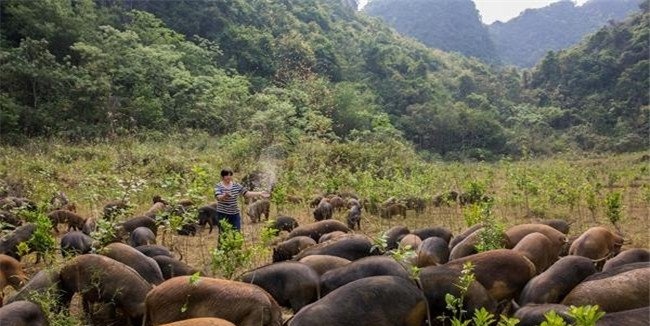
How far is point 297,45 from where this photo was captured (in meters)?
49.8

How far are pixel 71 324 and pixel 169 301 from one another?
1.04 metres

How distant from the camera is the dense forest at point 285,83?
2795 cm

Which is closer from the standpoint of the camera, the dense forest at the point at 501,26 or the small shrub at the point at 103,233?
the small shrub at the point at 103,233

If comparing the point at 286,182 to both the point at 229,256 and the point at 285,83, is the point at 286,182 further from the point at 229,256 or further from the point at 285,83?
the point at 285,83

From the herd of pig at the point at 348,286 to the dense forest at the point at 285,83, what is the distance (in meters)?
17.9

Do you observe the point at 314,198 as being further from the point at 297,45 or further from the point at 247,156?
the point at 297,45

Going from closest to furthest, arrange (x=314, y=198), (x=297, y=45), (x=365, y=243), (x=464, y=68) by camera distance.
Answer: (x=365, y=243) → (x=314, y=198) → (x=297, y=45) → (x=464, y=68)

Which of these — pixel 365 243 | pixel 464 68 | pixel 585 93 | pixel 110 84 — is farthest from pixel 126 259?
pixel 464 68

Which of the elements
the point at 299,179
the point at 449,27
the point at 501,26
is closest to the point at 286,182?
the point at 299,179

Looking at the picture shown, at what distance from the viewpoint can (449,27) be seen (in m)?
118

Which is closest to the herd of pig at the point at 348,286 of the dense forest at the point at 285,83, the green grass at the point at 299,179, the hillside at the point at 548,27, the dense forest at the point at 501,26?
the green grass at the point at 299,179

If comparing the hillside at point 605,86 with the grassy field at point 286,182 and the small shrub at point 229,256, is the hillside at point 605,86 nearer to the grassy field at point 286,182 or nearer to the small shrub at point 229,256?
the grassy field at point 286,182

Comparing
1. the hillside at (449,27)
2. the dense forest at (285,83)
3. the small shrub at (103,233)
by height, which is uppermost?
the hillside at (449,27)

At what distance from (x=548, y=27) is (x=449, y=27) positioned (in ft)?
97.9
